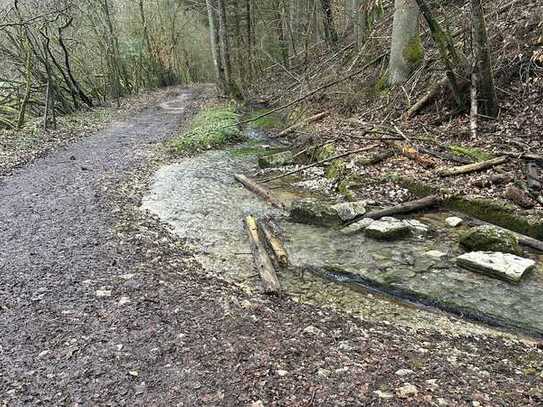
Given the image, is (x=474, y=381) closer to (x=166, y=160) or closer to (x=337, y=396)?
(x=337, y=396)

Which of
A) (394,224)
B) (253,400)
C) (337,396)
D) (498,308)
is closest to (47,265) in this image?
(253,400)

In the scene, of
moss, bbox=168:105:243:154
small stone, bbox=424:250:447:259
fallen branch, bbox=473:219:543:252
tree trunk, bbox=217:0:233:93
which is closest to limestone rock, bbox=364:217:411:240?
small stone, bbox=424:250:447:259

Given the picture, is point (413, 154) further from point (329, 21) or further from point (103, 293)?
point (329, 21)

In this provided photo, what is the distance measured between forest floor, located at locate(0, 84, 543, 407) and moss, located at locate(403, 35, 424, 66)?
8338 millimetres

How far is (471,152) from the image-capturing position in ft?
26.7

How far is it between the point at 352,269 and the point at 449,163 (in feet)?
11.4

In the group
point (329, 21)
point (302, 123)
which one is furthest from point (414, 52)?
point (329, 21)

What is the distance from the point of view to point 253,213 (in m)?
8.08

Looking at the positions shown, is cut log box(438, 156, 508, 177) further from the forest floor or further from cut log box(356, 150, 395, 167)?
the forest floor

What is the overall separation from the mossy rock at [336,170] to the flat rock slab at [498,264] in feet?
12.5

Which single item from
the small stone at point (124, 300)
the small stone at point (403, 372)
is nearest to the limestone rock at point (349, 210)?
the small stone at point (403, 372)

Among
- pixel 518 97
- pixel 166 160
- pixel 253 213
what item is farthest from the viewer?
pixel 166 160

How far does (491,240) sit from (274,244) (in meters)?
2.85

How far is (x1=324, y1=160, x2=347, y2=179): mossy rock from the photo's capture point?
927cm
